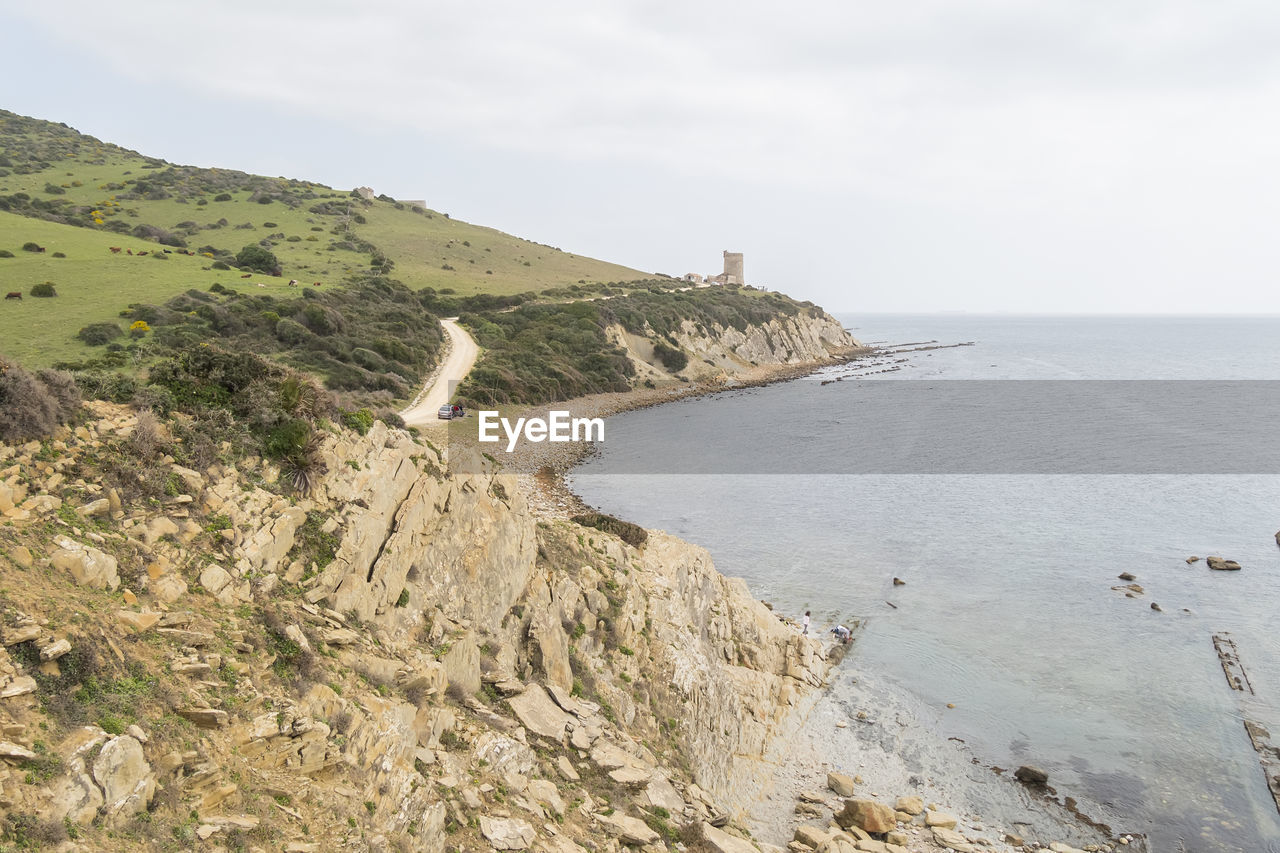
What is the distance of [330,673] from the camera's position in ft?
35.6

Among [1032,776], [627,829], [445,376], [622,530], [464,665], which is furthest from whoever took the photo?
[445,376]

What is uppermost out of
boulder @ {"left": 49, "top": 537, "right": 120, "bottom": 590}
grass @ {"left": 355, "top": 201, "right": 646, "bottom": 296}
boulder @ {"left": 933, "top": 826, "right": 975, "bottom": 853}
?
grass @ {"left": 355, "top": 201, "right": 646, "bottom": 296}

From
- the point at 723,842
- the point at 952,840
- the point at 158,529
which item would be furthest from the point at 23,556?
the point at 952,840

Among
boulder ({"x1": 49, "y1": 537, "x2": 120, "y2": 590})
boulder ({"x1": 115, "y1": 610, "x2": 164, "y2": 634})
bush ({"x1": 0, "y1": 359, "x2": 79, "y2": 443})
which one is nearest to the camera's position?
boulder ({"x1": 115, "y1": 610, "x2": 164, "y2": 634})

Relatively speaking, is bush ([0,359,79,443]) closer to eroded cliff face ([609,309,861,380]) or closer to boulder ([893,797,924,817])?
boulder ([893,797,924,817])

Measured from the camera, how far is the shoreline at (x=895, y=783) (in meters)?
18.8

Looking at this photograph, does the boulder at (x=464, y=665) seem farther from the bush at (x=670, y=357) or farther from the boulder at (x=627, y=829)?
the bush at (x=670, y=357)

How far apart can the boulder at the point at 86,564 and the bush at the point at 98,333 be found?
33.8 meters

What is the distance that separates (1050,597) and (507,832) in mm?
30169

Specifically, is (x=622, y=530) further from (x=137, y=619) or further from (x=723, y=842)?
(x=137, y=619)

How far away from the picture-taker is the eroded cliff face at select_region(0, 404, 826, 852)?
781cm

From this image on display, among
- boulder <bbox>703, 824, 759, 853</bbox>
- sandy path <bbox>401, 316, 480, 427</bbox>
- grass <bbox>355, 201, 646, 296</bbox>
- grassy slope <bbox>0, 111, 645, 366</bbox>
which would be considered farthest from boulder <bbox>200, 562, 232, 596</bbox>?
grass <bbox>355, 201, 646, 296</bbox>

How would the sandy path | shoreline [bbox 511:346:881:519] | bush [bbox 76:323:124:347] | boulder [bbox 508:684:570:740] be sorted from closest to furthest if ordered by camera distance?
boulder [bbox 508:684:570:740], bush [bbox 76:323:124:347], shoreline [bbox 511:346:881:519], the sandy path

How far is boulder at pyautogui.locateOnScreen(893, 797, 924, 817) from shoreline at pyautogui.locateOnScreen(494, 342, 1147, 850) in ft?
1.66
